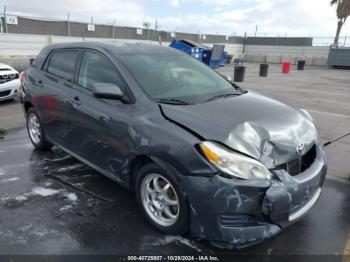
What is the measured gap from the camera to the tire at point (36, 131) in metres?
5.02

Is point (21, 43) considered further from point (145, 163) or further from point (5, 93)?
point (145, 163)

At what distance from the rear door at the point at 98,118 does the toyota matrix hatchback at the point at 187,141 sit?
0.01m

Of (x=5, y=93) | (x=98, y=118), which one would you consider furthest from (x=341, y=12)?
(x=98, y=118)

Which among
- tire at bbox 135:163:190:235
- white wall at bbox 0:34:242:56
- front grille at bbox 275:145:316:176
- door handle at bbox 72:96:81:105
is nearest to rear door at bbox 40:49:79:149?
door handle at bbox 72:96:81:105

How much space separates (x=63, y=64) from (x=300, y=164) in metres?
3.21

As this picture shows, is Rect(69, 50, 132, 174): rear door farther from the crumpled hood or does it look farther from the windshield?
the crumpled hood

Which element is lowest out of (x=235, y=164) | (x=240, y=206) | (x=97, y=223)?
(x=97, y=223)

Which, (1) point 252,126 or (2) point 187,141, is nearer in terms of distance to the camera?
(2) point 187,141

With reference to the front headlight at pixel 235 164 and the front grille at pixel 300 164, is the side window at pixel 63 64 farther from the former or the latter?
the front grille at pixel 300 164

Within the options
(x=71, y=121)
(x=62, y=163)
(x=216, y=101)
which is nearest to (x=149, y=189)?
(x=216, y=101)

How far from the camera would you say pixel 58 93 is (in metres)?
4.30

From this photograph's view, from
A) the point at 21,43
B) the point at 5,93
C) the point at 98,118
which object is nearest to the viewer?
A: the point at 98,118

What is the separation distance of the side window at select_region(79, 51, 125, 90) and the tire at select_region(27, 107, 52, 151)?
54.9 inches

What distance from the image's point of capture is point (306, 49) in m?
38.4
